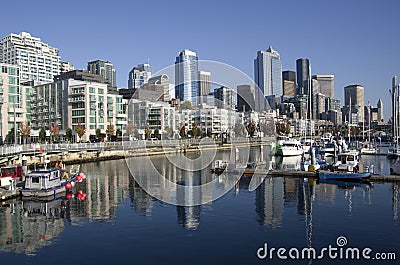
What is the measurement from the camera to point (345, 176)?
3781cm

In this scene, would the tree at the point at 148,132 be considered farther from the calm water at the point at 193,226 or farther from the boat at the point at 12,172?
the calm water at the point at 193,226

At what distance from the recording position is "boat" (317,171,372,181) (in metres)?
37.3

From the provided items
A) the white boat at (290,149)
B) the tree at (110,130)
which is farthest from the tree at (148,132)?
the white boat at (290,149)

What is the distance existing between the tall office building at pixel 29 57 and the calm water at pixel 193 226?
164 meters

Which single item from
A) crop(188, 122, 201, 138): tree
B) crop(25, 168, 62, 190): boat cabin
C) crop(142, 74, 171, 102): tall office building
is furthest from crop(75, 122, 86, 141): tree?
crop(142, 74, 171, 102): tall office building

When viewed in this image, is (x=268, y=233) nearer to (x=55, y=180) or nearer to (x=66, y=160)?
(x=55, y=180)

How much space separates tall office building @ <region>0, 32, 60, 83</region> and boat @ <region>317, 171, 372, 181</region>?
535 feet

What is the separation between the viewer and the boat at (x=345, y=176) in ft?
122

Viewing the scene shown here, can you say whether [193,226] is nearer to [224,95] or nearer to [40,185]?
[40,185]

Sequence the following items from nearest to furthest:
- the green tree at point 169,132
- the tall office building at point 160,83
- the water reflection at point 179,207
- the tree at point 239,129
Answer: the water reflection at point 179,207 → the tall office building at point 160,83 → the green tree at point 169,132 → the tree at point 239,129

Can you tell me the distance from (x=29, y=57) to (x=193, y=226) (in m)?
181

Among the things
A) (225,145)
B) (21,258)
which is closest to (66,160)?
(21,258)

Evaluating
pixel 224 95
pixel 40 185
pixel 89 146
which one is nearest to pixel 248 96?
pixel 224 95

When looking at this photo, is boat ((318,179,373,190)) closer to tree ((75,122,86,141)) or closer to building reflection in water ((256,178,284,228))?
building reflection in water ((256,178,284,228))
